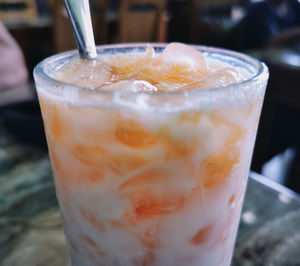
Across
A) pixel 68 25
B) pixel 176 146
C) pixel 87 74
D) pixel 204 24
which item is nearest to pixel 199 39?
pixel 204 24

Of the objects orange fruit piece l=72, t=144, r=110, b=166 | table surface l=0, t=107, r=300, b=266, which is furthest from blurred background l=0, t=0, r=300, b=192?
orange fruit piece l=72, t=144, r=110, b=166

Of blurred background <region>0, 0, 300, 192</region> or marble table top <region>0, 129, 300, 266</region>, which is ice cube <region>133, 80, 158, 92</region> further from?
blurred background <region>0, 0, 300, 192</region>

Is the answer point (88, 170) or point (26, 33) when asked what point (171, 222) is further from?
point (26, 33)

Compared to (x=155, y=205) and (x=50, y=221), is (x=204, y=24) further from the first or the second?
(x=155, y=205)

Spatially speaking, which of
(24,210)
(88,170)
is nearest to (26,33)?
(24,210)

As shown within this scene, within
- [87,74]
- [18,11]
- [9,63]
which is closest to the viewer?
[87,74]
